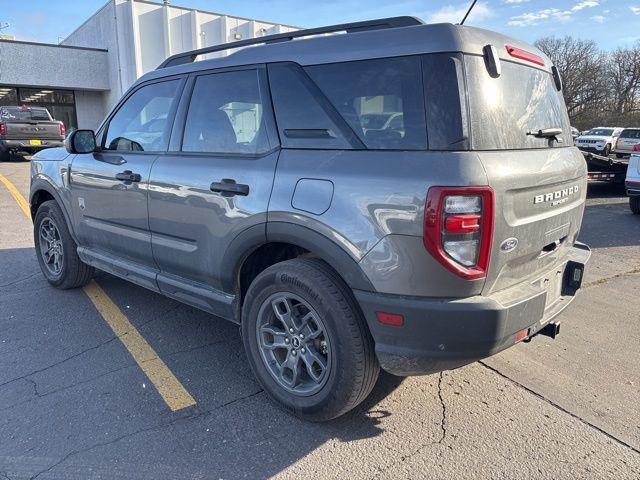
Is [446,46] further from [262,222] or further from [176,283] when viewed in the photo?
[176,283]

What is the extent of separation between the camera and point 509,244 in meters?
2.36

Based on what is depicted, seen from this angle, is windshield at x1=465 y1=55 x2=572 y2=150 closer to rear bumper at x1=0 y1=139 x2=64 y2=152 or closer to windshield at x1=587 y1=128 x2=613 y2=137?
rear bumper at x1=0 y1=139 x2=64 y2=152

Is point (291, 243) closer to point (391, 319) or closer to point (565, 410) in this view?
point (391, 319)

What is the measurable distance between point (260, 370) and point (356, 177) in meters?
1.36

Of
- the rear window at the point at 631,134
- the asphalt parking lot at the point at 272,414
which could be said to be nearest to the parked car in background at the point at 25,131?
the asphalt parking lot at the point at 272,414

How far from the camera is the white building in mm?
23766

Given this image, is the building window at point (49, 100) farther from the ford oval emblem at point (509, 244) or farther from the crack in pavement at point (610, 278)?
the ford oval emblem at point (509, 244)

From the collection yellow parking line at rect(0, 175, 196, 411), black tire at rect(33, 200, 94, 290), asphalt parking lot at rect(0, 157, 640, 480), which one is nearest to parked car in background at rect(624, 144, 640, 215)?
asphalt parking lot at rect(0, 157, 640, 480)

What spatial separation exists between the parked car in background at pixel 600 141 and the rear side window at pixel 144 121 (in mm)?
25431

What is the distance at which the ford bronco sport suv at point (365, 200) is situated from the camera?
2270 millimetres

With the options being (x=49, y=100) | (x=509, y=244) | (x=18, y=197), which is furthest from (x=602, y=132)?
(x=49, y=100)

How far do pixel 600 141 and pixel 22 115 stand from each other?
86.1 ft

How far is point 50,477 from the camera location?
237 centimetres

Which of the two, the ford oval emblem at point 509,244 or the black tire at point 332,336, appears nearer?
the ford oval emblem at point 509,244
